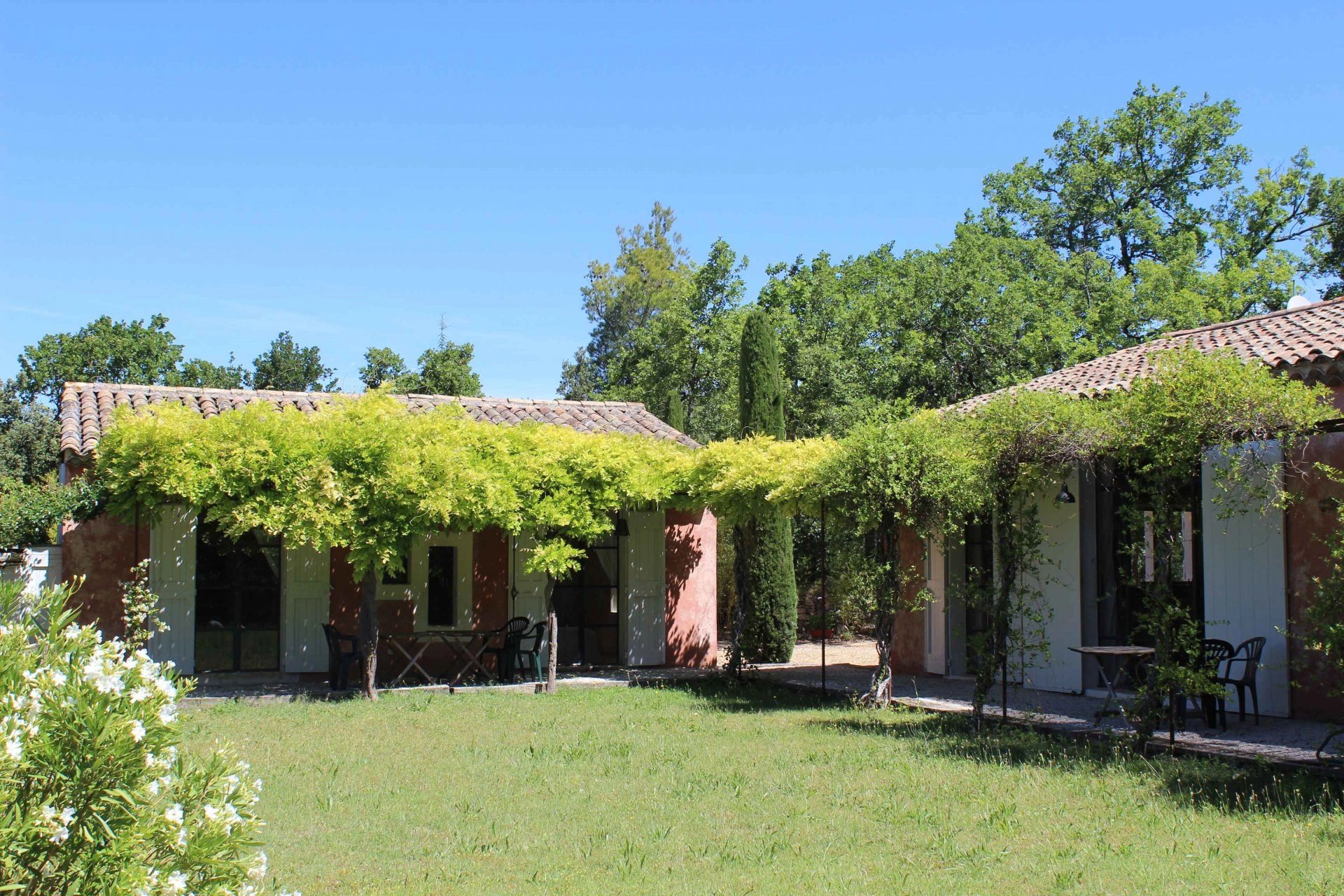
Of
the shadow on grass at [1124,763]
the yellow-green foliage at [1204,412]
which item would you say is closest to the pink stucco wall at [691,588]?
the shadow on grass at [1124,763]

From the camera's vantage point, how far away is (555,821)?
6.47m

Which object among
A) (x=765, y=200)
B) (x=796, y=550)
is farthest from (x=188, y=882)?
(x=765, y=200)

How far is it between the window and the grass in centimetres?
414

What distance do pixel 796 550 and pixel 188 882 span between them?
19.2 meters

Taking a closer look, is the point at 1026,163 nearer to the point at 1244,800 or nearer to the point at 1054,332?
the point at 1054,332

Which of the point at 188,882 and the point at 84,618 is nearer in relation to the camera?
the point at 188,882

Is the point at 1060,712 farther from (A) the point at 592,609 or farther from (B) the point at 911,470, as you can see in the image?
(A) the point at 592,609

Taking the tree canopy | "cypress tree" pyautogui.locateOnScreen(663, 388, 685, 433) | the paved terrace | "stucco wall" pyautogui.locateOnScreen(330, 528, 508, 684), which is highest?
the tree canopy

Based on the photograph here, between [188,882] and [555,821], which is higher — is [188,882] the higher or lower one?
the higher one

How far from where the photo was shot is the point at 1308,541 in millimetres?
9273

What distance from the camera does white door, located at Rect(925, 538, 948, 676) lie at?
1314 cm

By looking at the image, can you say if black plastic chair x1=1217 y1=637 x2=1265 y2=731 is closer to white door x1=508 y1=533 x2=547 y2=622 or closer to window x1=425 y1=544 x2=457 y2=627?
white door x1=508 y1=533 x2=547 y2=622

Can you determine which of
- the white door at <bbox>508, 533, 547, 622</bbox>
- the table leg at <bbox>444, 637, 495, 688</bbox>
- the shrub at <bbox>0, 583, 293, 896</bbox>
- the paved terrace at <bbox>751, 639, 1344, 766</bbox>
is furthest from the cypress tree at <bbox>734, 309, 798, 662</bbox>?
the shrub at <bbox>0, 583, 293, 896</bbox>

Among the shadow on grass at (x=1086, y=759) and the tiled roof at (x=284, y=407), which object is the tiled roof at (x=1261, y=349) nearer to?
the shadow on grass at (x=1086, y=759)
